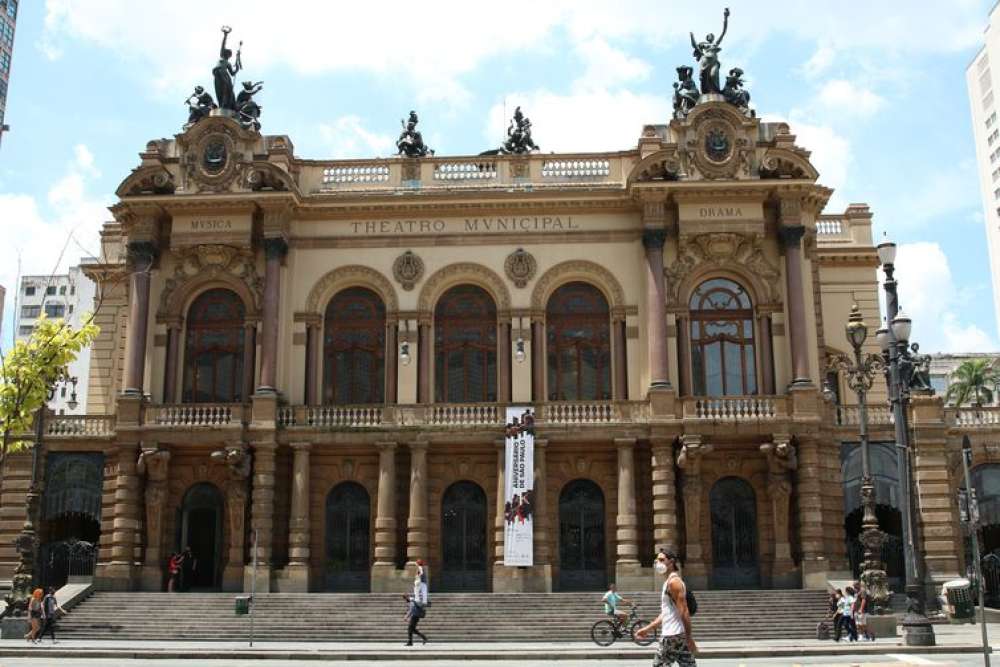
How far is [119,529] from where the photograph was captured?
33781 mm

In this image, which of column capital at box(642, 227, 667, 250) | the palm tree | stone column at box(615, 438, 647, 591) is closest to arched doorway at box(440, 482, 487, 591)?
stone column at box(615, 438, 647, 591)

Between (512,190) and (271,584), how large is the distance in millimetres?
15392

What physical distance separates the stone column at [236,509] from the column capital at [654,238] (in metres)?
15.0

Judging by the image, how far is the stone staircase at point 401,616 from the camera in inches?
1116

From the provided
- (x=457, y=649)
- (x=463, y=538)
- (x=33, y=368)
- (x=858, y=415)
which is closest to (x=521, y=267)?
(x=463, y=538)

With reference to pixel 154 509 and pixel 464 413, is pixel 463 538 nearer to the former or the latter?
pixel 464 413

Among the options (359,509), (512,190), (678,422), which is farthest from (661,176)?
(359,509)

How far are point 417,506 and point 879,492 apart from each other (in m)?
15.1

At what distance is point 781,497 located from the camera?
3316 cm

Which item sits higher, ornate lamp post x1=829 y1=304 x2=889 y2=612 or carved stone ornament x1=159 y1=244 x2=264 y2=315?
carved stone ornament x1=159 y1=244 x2=264 y2=315

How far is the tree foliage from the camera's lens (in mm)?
28922

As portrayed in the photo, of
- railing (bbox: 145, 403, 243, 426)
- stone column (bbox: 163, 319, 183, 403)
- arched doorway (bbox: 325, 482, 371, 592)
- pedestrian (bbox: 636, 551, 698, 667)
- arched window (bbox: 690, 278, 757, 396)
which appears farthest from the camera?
stone column (bbox: 163, 319, 183, 403)

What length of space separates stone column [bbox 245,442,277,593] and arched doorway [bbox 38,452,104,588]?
5.79 m

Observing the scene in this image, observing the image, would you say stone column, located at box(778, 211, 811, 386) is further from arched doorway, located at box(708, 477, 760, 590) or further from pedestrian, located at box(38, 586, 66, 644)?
pedestrian, located at box(38, 586, 66, 644)
